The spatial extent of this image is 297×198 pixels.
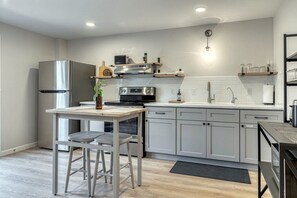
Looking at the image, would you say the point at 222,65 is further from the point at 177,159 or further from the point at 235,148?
the point at 177,159

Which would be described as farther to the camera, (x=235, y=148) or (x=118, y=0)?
(x=235, y=148)

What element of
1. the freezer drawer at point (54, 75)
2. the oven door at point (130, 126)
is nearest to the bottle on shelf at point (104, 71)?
the freezer drawer at point (54, 75)

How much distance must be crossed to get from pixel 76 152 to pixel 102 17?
2480 mm

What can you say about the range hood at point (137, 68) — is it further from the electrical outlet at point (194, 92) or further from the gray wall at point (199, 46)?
the electrical outlet at point (194, 92)

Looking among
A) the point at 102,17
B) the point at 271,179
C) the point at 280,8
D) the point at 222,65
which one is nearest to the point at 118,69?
the point at 102,17

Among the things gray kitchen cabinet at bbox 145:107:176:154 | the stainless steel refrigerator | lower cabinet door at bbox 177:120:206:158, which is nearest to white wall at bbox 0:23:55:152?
the stainless steel refrigerator

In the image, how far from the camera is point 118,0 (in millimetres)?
2797

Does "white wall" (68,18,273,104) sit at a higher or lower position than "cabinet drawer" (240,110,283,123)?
higher

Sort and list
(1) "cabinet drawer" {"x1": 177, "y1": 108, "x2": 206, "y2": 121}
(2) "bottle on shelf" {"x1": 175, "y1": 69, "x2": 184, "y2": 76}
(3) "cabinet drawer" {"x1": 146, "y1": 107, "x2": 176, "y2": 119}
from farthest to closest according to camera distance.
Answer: (2) "bottle on shelf" {"x1": 175, "y1": 69, "x2": 184, "y2": 76} < (3) "cabinet drawer" {"x1": 146, "y1": 107, "x2": 176, "y2": 119} < (1) "cabinet drawer" {"x1": 177, "y1": 108, "x2": 206, "y2": 121}

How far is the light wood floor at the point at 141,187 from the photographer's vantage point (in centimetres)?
235

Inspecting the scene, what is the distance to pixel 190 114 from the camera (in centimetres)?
330

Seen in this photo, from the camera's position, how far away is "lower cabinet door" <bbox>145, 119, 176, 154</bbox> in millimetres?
3420

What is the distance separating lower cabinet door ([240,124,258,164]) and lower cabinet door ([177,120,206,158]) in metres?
0.53

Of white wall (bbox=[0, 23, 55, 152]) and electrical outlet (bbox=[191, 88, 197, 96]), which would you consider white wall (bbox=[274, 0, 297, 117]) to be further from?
white wall (bbox=[0, 23, 55, 152])
